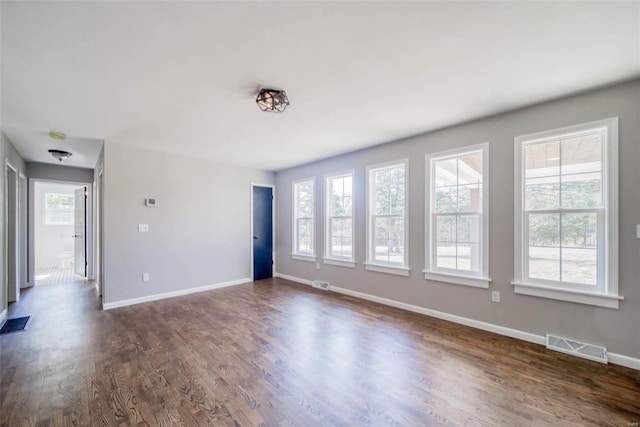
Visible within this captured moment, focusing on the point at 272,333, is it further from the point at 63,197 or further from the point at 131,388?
the point at 63,197

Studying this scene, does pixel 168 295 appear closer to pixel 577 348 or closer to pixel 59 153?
pixel 59 153

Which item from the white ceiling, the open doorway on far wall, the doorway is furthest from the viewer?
the open doorway on far wall

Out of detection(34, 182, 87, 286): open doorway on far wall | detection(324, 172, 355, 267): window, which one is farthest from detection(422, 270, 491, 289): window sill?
detection(34, 182, 87, 286): open doorway on far wall

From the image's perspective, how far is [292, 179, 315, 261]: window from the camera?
18.3 ft

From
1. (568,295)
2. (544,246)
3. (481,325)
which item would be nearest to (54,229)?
(481,325)

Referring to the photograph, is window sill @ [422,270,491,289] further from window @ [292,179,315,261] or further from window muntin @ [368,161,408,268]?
Answer: window @ [292,179,315,261]

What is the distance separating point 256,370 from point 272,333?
774mm

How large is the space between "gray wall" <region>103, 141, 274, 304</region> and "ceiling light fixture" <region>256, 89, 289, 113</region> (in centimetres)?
297

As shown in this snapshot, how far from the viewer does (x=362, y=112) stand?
304cm

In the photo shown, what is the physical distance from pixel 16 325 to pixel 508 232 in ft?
20.2

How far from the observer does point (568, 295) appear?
264cm

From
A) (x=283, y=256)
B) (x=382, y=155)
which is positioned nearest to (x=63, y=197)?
(x=283, y=256)

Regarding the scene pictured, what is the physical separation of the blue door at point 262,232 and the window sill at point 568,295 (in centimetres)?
471

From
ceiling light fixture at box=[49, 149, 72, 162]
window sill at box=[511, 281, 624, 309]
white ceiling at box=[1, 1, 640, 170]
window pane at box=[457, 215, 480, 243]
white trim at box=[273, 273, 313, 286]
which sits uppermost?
white ceiling at box=[1, 1, 640, 170]
